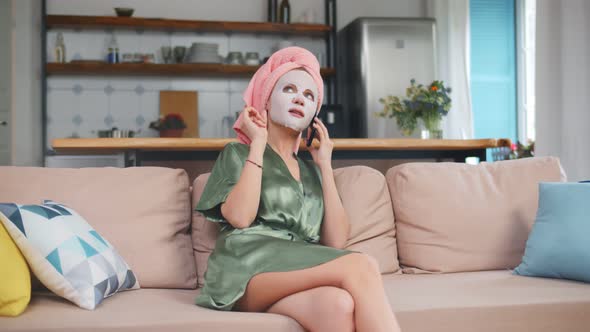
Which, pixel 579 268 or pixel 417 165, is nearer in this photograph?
pixel 579 268

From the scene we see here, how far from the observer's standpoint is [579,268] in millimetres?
2227

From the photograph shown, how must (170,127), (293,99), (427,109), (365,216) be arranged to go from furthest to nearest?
(170,127), (427,109), (365,216), (293,99)

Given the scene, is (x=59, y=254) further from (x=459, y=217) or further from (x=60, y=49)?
(x=60, y=49)

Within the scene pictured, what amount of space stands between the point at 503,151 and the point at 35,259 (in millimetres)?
3562

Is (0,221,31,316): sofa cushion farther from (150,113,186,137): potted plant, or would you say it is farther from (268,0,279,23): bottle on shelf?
(268,0,279,23): bottle on shelf

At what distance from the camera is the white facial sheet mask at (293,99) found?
2.12 m

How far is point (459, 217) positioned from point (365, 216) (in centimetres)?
34

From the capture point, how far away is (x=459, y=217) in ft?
8.16

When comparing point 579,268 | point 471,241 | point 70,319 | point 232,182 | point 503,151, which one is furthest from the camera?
point 503,151

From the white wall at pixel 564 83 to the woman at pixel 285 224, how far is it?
2334mm

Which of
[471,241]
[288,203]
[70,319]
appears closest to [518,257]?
[471,241]

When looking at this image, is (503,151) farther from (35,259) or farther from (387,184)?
(35,259)

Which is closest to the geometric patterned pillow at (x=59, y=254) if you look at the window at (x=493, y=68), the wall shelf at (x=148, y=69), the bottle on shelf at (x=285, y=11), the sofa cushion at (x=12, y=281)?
the sofa cushion at (x=12, y=281)

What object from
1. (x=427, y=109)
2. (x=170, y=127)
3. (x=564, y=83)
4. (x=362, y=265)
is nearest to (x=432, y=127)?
(x=427, y=109)
